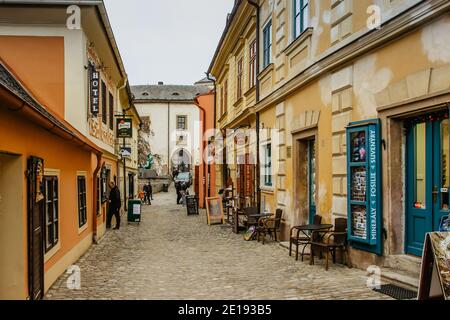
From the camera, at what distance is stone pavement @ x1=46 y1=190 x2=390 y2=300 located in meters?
6.68

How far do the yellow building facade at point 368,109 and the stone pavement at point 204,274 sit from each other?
915 millimetres

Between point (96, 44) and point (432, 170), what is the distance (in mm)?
9364

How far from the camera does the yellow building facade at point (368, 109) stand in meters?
6.40

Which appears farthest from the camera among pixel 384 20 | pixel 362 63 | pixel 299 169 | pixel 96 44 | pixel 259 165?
pixel 259 165

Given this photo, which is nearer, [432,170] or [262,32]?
[432,170]

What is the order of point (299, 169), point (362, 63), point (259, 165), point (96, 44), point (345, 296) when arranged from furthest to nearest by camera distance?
point (259, 165) < point (96, 44) < point (299, 169) < point (362, 63) < point (345, 296)

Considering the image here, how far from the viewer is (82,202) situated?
11305 mm

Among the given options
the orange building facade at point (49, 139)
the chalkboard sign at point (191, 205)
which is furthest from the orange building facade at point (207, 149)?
the orange building facade at point (49, 139)

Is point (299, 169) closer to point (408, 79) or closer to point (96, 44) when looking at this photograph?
point (408, 79)

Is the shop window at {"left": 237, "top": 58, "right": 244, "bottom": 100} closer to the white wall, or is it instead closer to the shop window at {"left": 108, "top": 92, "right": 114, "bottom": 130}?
the shop window at {"left": 108, "top": 92, "right": 114, "bottom": 130}

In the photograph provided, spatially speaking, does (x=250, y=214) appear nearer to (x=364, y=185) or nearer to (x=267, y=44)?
(x=267, y=44)
